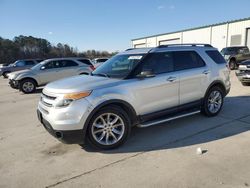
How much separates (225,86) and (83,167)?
14.4ft

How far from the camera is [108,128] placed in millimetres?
4219

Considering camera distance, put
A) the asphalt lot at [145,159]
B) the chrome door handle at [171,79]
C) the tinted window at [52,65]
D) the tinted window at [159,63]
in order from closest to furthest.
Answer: the asphalt lot at [145,159] < the tinted window at [159,63] < the chrome door handle at [171,79] < the tinted window at [52,65]

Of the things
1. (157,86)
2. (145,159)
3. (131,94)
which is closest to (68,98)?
(131,94)

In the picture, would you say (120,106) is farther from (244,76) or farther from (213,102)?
(244,76)

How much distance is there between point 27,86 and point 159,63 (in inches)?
374

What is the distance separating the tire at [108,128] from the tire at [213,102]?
238cm

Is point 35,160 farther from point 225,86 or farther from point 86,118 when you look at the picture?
point 225,86

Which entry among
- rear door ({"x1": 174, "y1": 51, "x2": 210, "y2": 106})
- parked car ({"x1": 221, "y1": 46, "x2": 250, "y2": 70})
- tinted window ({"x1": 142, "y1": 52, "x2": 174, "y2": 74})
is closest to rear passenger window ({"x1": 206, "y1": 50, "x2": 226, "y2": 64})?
rear door ({"x1": 174, "y1": 51, "x2": 210, "y2": 106})

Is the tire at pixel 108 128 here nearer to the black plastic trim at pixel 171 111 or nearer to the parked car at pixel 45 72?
the black plastic trim at pixel 171 111

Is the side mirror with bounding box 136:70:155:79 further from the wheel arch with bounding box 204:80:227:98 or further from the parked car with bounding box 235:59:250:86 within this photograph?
the parked car with bounding box 235:59:250:86

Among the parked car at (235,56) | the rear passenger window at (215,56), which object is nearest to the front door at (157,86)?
the rear passenger window at (215,56)

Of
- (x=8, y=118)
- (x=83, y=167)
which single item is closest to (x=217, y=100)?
(x=83, y=167)

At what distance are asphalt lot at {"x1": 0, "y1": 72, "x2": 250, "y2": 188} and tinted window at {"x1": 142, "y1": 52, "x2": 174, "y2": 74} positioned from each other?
1.34m

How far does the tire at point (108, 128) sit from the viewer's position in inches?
160
